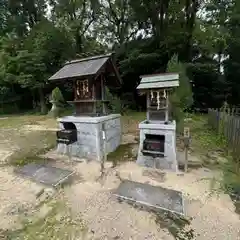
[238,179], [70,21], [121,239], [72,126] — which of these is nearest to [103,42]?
[70,21]

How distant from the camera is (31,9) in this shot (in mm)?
17969

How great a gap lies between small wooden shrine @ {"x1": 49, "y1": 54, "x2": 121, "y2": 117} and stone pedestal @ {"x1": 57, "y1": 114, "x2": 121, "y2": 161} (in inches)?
14.1

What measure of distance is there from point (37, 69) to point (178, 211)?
14.7m

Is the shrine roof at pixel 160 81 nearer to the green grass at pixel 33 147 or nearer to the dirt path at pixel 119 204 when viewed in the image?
the dirt path at pixel 119 204

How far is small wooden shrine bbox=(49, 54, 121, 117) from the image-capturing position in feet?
19.6

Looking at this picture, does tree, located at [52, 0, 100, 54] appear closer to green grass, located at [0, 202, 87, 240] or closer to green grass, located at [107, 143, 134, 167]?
green grass, located at [107, 143, 134, 167]

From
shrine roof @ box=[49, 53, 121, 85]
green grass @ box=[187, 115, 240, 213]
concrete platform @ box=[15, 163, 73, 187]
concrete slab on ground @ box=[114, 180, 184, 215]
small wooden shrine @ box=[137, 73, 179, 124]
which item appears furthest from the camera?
shrine roof @ box=[49, 53, 121, 85]

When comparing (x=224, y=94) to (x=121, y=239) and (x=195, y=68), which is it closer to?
(x=195, y=68)

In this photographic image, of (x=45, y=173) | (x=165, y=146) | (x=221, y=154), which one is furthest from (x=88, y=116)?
(x=221, y=154)

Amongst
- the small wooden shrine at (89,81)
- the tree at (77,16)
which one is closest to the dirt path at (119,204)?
the small wooden shrine at (89,81)

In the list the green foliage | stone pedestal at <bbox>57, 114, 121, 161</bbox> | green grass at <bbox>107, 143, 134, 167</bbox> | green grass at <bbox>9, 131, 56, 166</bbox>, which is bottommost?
green grass at <bbox>107, 143, 134, 167</bbox>

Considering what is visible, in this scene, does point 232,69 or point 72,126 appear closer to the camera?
point 72,126

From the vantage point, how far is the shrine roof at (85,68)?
5801mm

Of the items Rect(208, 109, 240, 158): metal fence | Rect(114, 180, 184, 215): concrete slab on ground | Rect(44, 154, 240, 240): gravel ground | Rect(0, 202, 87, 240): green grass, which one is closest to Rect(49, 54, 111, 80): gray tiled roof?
Rect(44, 154, 240, 240): gravel ground
